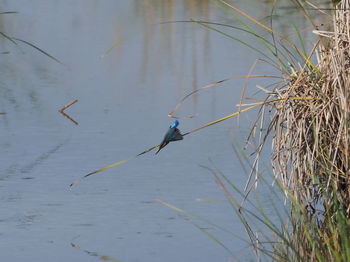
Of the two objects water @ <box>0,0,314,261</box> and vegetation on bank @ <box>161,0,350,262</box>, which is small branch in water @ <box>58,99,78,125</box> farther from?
vegetation on bank @ <box>161,0,350,262</box>

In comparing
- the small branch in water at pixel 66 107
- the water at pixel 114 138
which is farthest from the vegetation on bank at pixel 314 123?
the small branch in water at pixel 66 107

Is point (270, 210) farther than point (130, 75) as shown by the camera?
No

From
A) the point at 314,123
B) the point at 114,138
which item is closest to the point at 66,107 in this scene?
the point at 114,138

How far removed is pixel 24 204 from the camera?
363 cm

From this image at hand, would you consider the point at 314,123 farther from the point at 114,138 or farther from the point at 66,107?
the point at 66,107

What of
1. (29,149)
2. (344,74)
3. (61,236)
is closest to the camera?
(344,74)

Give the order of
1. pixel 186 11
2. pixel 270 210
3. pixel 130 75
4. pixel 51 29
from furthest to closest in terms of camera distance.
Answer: pixel 186 11 < pixel 51 29 < pixel 130 75 < pixel 270 210

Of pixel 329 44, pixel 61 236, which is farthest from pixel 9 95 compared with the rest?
pixel 329 44

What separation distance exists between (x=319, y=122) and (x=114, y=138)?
67.9 inches

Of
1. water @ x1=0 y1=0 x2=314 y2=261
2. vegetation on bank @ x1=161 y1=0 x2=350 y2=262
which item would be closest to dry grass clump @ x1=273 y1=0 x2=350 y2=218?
vegetation on bank @ x1=161 y1=0 x2=350 y2=262

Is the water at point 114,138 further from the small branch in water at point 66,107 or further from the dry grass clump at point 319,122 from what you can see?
the dry grass clump at point 319,122

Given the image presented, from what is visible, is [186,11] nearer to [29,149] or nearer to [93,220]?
[29,149]

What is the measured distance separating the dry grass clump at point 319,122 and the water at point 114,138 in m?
0.34

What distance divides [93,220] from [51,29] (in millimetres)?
4093
